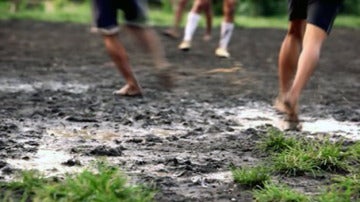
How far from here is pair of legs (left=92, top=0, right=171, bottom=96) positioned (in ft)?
18.8

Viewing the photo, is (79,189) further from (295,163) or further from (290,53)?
(290,53)

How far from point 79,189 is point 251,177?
852 mm

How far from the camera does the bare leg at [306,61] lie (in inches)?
174

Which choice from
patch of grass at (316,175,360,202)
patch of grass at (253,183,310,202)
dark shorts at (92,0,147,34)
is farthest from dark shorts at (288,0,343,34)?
dark shorts at (92,0,147,34)

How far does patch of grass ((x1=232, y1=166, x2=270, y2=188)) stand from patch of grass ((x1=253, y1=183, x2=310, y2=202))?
0.49 ft

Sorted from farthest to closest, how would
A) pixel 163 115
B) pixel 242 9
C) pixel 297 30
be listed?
1. pixel 242 9
2. pixel 163 115
3. pixel 297 30

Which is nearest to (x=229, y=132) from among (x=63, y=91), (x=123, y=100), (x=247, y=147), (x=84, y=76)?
(x=247, y=147)

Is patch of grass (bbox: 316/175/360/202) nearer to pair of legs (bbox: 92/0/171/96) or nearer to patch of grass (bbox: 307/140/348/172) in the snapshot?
patch of grass (bbox: 307/140/348/172)

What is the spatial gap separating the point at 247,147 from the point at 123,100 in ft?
6.29

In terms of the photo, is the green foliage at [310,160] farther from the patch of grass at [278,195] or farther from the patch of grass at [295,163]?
the patch of grass at [278,195]

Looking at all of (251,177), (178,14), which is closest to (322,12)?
(251,177)

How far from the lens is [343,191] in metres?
3.12

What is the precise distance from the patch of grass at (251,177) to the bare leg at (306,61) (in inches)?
45.6

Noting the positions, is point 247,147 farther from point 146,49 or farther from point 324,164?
point 146,49
